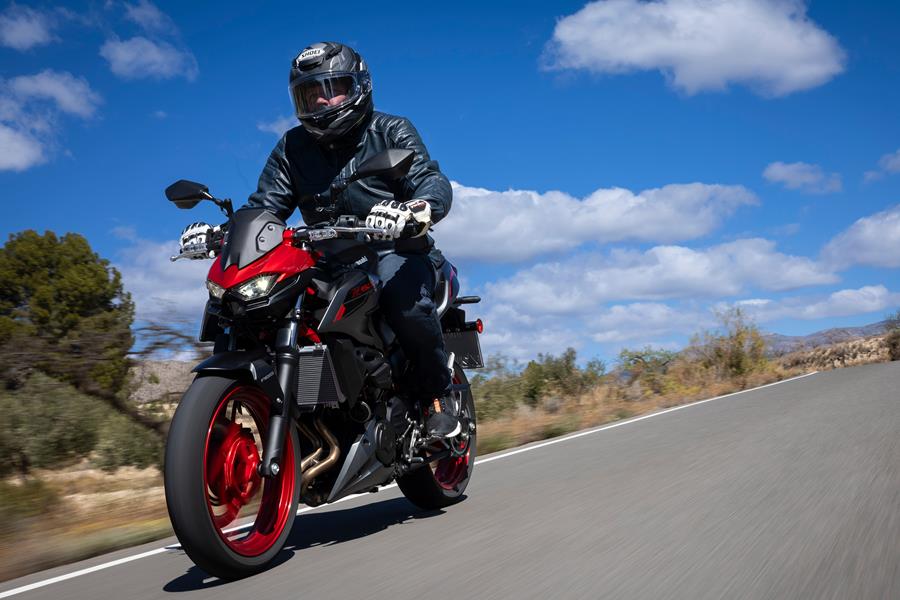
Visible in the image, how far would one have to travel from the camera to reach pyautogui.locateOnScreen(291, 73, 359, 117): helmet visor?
5.05 meters

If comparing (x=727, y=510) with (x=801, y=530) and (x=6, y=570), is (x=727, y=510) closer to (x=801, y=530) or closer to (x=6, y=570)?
(x=801, y=530)

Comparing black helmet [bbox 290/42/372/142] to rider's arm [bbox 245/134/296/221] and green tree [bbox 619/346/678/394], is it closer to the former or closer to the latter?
rider's arm [bbox 245/134/296/221]

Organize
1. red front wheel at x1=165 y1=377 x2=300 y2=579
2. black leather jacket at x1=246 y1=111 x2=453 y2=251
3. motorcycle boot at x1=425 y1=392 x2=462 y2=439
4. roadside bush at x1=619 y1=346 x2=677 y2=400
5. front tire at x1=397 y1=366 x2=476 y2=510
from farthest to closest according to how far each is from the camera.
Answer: roadside bush at x1=619 y1=346 x2=677 y2=400 → front tire at x1=397 y1=366 x2=476 y2=510 → motorcycle boot at x1=425 y1=392 x2=462 y2=439 → black leather jacket at x1=246 y1=111 x2=453 y2=251 → red front wheel at x1=165 y1=377 x2=300 y2=579

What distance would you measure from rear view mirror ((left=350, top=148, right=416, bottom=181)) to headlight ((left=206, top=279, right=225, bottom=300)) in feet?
2.67

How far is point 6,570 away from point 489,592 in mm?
2731

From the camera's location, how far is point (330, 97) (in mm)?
5082

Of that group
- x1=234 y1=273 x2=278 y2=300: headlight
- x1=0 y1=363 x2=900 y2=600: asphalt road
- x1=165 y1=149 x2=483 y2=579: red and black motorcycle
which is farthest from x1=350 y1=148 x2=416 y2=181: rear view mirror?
x1=0 y1=363 x2=900 y2=600: asphalt road

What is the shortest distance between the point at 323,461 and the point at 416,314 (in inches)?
40.8

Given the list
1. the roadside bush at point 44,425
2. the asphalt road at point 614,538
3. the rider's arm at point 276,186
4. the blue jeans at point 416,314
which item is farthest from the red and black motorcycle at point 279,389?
the roadside bush at point 44,425

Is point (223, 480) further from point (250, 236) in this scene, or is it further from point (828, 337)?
point (828, 337)

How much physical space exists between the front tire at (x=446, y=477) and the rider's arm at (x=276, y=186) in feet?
5.34

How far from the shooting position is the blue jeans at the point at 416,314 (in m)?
5.02

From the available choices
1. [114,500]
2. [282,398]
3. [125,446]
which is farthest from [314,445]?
[125,446]

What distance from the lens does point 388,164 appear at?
4102 millimetres
